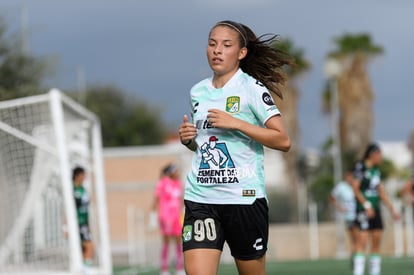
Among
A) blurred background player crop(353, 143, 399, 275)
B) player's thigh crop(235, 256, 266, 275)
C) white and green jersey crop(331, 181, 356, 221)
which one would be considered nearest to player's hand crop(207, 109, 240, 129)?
player's thigh crop(235, 256, 266, 275)

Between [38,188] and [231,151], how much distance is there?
1041cm

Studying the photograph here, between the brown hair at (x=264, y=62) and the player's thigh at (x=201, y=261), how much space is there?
125cm

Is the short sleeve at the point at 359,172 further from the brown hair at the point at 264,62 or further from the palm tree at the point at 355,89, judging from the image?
the palm tree at the point at 355,89

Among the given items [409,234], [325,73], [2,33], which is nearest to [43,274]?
[2,33]

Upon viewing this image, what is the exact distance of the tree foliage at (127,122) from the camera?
69312mm

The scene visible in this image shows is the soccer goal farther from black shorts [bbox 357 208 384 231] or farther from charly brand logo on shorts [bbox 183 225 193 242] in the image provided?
charly brand logo on shorts [bbox 183 225 193 242]

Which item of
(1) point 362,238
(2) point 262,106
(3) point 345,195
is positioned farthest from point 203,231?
(3) point 345,195

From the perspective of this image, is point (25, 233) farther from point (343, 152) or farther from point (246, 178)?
point (343, 152)

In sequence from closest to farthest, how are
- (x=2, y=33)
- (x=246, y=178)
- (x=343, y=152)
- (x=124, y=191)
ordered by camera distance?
(x=246, y=178) < (x=2, y=33) < (x=124, y=191) < (x=343, y=152)

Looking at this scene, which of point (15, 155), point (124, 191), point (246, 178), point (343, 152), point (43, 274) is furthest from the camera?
point (343, 152)

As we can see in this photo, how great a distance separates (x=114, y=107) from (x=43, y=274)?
2358 inches

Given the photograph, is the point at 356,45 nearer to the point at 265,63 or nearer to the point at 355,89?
the point at 355,89

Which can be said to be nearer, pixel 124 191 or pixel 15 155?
pixel 15 155

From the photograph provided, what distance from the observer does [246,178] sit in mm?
7133
